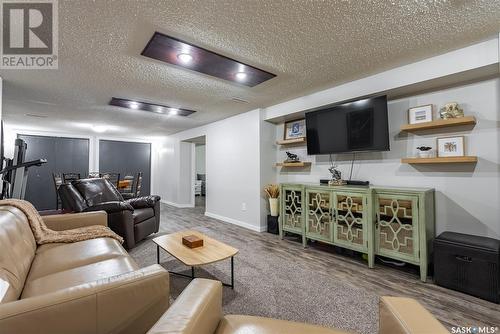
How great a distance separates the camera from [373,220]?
8.64 feet

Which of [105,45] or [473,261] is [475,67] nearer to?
[473,261]

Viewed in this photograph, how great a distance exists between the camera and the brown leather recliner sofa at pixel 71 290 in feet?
2.71

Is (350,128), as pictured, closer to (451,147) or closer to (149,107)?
(451,147)

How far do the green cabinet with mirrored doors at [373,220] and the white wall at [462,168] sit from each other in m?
0.19

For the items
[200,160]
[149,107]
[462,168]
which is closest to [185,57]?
[149,107]

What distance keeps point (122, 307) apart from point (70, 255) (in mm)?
1119

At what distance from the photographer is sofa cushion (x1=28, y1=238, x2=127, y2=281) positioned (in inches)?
60.5

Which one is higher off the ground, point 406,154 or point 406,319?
point 406,154

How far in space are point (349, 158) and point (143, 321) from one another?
313 centimetres

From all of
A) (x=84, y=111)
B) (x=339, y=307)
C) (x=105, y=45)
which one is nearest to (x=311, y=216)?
(x=339, y=307)

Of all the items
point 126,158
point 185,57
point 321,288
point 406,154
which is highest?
point 185,57

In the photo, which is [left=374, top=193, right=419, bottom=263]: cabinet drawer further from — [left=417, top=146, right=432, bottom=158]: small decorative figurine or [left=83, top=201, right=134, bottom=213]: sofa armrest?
[left=83, top=201, right=134, bottom=213]: sofa armrest

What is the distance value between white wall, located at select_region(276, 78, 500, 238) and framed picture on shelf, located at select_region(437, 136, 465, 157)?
0.19 feet

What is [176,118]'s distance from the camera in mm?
4992
